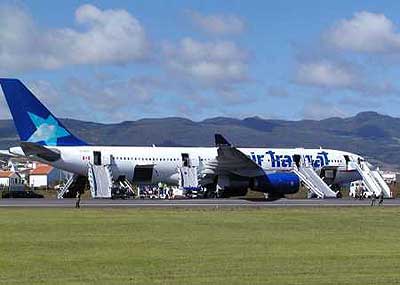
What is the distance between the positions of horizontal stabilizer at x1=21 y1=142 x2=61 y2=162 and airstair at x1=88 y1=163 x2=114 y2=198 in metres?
3.04

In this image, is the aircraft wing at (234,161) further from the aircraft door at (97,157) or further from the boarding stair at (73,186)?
the boarding stair at (73,186)

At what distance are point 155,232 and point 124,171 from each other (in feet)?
141

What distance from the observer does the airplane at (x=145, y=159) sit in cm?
7000

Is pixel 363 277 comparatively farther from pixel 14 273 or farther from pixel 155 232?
pixel 155 232

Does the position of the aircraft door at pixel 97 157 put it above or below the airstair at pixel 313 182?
above

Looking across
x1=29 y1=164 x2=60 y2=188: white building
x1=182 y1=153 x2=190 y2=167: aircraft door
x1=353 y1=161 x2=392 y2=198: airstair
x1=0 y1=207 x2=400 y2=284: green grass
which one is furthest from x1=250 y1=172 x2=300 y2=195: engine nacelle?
x1=29 y1=164 x2=60 y2=188: white building

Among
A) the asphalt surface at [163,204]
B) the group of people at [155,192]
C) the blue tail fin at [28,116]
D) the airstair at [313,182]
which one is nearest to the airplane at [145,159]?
the blue tail fin at [28,116]

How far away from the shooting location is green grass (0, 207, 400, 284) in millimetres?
18781

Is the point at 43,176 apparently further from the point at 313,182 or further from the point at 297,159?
the point at 313,182

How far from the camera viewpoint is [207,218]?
40281mm

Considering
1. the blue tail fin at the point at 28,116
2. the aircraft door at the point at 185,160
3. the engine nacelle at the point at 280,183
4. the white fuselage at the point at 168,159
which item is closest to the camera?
the engine nacelle at the point at 280,183

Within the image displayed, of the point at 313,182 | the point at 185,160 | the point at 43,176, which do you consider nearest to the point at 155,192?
the point at 185,160

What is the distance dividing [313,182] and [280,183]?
13.7 ft

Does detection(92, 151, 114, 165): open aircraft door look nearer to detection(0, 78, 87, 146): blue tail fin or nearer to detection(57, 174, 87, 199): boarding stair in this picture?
detection(57, 174, 87, 199): boarding stair
